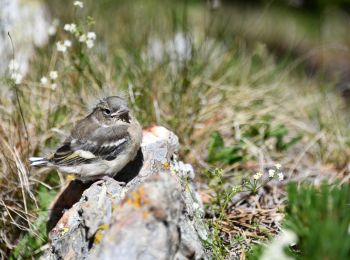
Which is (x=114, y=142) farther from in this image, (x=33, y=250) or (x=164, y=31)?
(x=164, y=31)

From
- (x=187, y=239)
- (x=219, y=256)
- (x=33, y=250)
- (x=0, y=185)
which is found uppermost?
(x=187, y=239)

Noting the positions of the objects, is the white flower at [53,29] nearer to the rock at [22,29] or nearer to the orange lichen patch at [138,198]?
the rock at [22,29]

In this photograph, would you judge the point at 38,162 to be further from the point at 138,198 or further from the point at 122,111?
the point at 138,198

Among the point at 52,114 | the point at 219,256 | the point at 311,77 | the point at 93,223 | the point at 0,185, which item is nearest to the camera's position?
the point at 93,223

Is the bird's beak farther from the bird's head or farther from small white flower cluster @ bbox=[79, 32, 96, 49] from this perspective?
small white flower cluster @ bbox=[79, 32, 96, 49]

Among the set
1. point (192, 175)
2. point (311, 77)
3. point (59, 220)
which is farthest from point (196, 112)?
point (311, 77)

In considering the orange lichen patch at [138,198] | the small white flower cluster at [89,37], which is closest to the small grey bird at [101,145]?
the small white flower cluster at [89,37]
